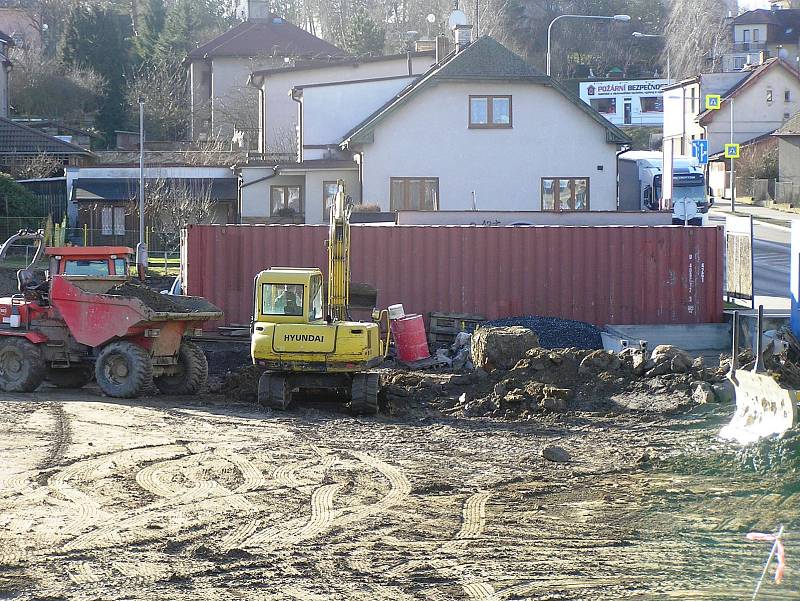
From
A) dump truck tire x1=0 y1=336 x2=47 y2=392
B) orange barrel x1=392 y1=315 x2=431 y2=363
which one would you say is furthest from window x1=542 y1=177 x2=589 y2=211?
dump truck tire x1=0 y1=336 x2=47 y2=392

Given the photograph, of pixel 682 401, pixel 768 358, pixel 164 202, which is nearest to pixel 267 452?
pixel 682 401

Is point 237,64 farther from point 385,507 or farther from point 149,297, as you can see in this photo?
point 385,507

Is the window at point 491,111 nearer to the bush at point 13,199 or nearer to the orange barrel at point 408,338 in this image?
the orange barrel at point 408,338

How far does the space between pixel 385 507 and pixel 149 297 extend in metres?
8.01

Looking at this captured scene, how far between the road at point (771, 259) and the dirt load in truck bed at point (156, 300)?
16627 mm

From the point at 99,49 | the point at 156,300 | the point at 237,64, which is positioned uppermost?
the point at 99,49

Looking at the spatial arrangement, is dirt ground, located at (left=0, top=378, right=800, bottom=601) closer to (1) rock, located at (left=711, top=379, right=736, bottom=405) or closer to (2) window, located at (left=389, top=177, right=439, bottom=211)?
(1) rock, located at (left=711, top=379, right=736, bottom=405)

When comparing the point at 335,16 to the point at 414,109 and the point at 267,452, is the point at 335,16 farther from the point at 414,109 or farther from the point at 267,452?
the point at 267,452

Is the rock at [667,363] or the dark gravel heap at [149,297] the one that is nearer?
the rock at [667,363]

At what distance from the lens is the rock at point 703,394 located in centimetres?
1567

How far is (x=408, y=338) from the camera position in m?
21.2

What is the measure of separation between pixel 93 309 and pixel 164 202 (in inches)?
953

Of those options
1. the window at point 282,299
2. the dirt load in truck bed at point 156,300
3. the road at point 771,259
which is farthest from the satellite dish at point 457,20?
the window at point 282,299

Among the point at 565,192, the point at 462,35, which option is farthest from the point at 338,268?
the point at 462,35
